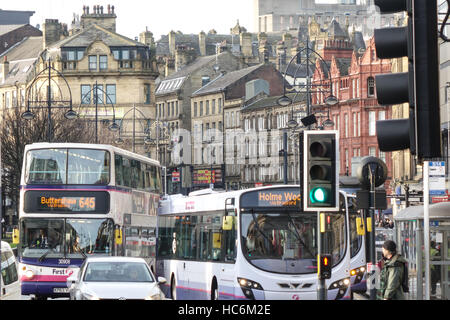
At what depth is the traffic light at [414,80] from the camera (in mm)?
7195

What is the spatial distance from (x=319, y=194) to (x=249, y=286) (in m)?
9.66

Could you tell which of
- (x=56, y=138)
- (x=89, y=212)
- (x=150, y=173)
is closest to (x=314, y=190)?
(x=89, y=212)

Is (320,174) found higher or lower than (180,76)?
lower

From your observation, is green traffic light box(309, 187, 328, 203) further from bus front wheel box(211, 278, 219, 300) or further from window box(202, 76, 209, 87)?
window box(202, 76, 209, 87)

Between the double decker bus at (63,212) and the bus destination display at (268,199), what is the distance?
7.11 m

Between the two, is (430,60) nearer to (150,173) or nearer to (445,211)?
(445,211)

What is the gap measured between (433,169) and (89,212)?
9.99m

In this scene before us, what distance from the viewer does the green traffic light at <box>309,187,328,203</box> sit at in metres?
14.6

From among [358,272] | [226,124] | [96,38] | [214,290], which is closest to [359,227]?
[358,272]

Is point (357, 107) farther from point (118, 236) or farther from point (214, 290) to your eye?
point (214, 290)

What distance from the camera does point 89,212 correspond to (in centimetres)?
3097

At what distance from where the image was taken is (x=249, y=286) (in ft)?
78.8

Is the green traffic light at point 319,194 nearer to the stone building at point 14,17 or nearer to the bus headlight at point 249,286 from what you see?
the bus headlight at point 249,286

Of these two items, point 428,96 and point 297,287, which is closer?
point 428,96
